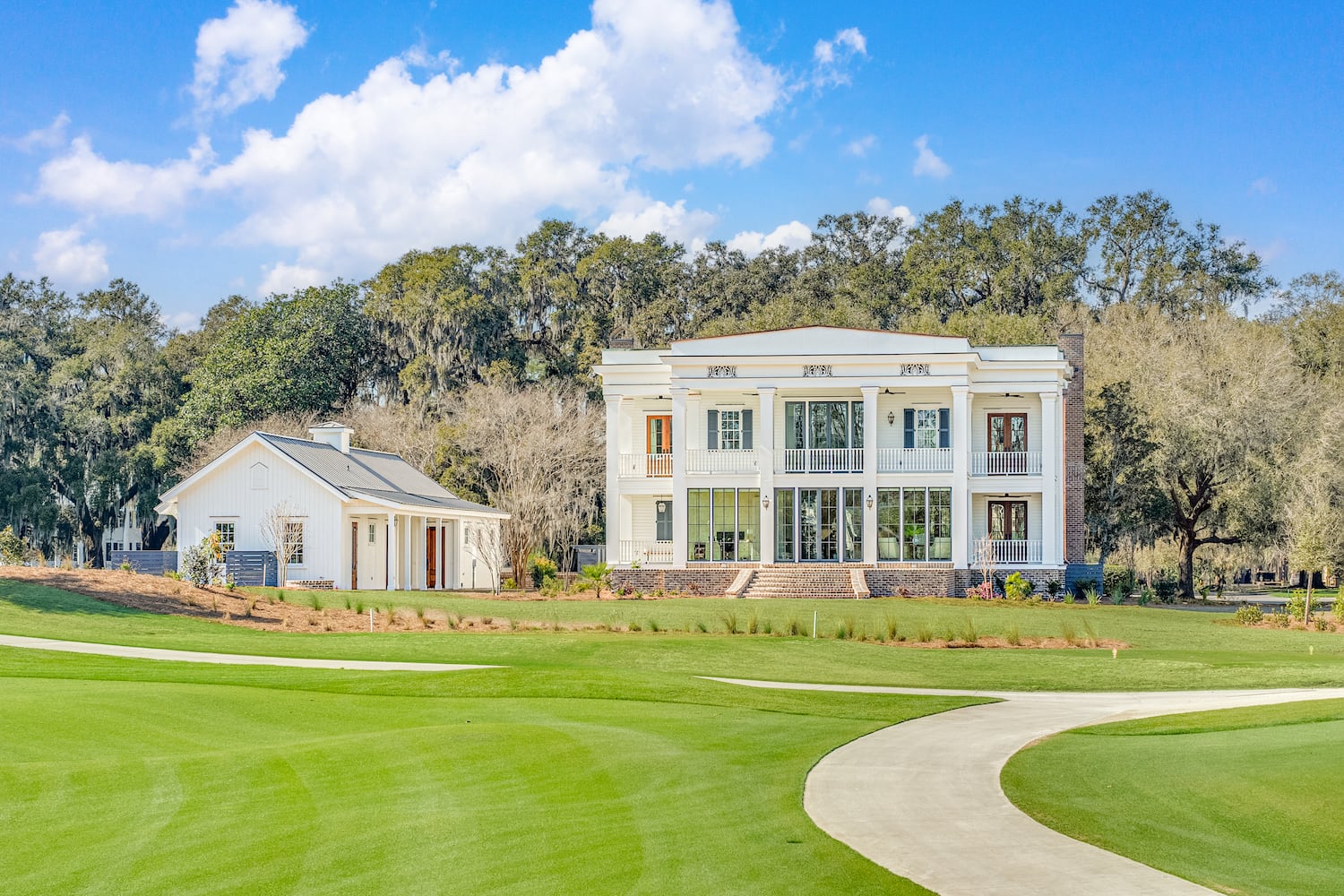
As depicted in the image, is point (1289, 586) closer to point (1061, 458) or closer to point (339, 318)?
point (1061, 458)

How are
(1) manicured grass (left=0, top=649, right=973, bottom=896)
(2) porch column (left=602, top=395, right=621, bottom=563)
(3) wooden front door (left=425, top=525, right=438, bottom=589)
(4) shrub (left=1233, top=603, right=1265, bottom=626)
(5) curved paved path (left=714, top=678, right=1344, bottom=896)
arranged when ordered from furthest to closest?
1. (3) wooden front door (left=425, top=525, right=438, bottom=589)
2. (2) porch column (left=602, top=395, right=621, bottom=563)
3. (4) shrub (left=1233, top=603, right=1265, bottom=626)
4. (5) curved paved path (left=714, top=678, right=1344, bottom=896)
5. (1) manicured grass (left=0, top=649, right=973, bottom=896)

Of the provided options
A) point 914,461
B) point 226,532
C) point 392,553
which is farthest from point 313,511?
point 914,461

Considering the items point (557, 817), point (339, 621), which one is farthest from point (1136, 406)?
point (557, 817)

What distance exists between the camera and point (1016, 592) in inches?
1452

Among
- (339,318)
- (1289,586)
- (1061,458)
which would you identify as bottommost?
(1289,586)

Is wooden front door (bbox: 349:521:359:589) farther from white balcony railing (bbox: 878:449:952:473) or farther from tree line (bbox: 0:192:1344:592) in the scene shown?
white balcony railing (bbox: 878:449:952:473)

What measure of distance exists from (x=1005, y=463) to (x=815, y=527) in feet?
20.3

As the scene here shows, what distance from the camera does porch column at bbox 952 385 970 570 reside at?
39688 mm

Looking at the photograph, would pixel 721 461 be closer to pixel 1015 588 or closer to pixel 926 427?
pixel 926 427

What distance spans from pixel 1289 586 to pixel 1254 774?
47103 millimetres

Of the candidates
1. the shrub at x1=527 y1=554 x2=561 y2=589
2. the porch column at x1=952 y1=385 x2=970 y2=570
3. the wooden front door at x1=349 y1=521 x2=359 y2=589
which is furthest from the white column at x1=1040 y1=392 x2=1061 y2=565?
the wooden front door at x1=349 y1=521 x2=359 y2=589

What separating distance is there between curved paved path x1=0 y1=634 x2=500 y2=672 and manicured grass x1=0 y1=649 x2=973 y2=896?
3932mm

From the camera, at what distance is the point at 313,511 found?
37438 millimetres

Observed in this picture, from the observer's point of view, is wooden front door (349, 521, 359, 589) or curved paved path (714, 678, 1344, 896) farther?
wooden front door (349, 521, 359, 589)
